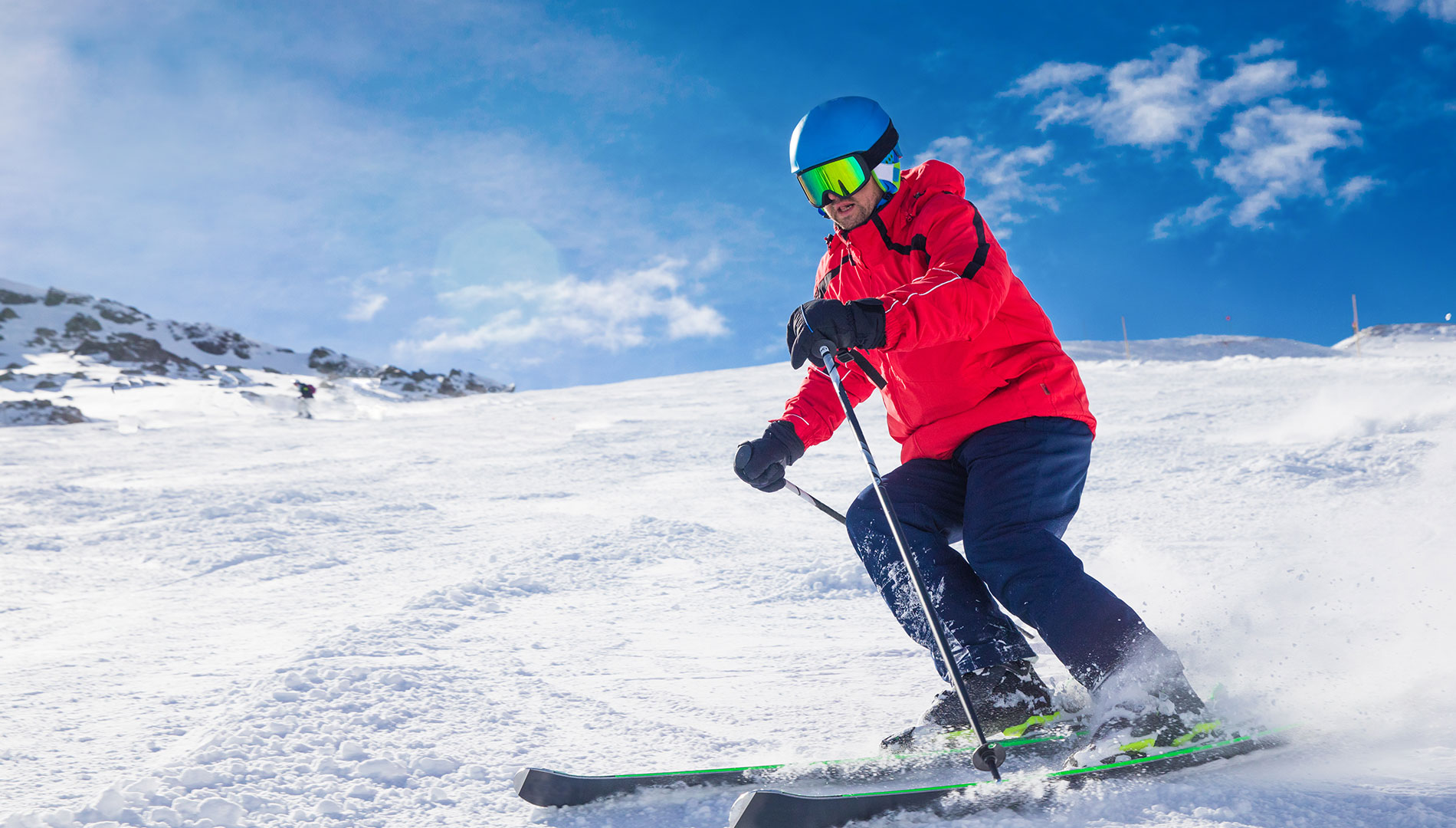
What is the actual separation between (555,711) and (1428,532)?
162 inches

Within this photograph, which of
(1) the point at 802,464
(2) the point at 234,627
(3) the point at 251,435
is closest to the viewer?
(2) the point at 234,627

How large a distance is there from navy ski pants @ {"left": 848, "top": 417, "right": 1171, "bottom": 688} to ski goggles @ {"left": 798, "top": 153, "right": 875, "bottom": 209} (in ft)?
2.46

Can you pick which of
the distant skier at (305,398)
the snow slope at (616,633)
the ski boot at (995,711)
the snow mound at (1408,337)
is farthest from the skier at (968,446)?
the snow mound at (1408,337)

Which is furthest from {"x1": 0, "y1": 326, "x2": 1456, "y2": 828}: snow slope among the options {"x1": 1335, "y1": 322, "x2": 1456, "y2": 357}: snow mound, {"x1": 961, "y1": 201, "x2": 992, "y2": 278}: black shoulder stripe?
{"x1": 1335, "y1": 322, "x2": 1456, "y2": 357}: snow mound

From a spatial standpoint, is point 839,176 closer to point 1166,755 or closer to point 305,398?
point 1166,755

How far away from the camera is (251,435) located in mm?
12820

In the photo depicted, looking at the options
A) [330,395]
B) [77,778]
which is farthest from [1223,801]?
[330,395]

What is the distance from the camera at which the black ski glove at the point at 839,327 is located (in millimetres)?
1857

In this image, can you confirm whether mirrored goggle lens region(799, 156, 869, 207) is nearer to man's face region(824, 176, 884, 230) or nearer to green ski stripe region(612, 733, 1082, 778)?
man's face region(824, 176, 884, 230)

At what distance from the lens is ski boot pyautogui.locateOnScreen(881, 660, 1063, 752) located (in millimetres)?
1889

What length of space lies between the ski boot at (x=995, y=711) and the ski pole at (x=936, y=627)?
39mm

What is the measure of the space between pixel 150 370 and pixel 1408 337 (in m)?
61.6

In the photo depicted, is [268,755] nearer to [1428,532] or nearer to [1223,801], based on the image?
[1223,801]

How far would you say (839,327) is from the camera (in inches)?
74.2
